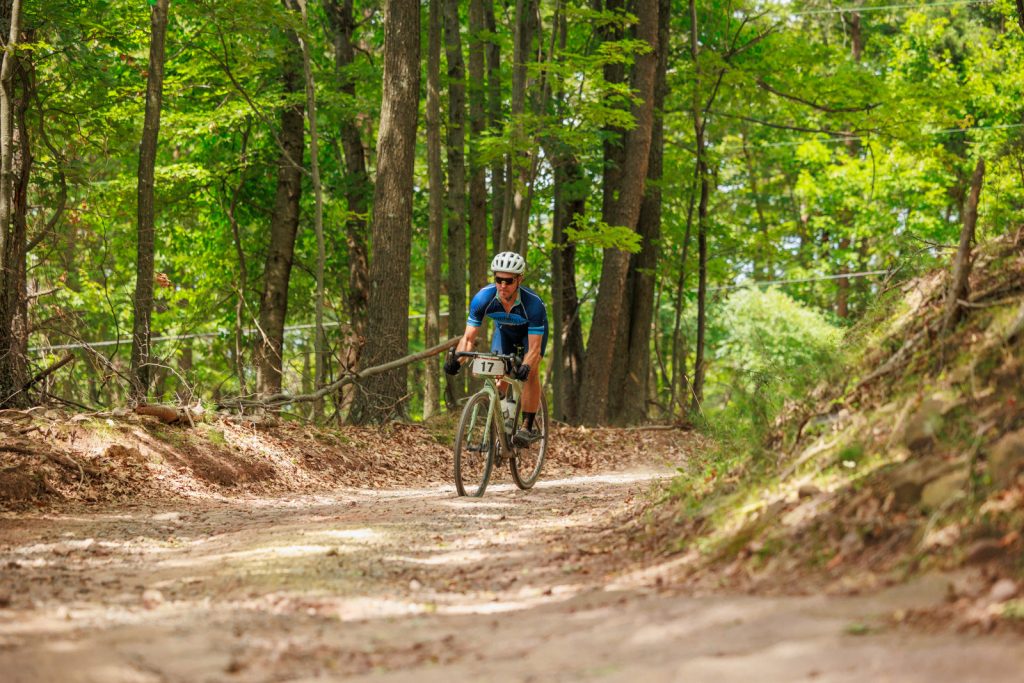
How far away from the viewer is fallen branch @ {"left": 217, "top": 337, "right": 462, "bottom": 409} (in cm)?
1324

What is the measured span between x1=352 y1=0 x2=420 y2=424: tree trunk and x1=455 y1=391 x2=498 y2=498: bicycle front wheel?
4820mm

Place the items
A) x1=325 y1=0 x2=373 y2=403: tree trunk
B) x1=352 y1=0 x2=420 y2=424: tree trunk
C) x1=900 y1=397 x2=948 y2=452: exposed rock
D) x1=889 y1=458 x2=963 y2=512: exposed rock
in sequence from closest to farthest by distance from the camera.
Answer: x1=889 y1=458 x2=963 y2=512: exposed rock → x1=900 y1=397 x2=948 y2=452: exposed rock → x1=352 y1=0 x2=420 y2=424: tree trunk → x1=325 y1=0 x2=373 y2=403: tree trunk

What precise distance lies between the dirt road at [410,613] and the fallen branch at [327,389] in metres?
4.66

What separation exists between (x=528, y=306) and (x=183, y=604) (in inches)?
201

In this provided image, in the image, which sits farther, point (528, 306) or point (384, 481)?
point (384, 481)

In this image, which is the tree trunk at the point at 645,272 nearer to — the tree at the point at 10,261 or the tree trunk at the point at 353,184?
the tree trunk at the point at 353,184

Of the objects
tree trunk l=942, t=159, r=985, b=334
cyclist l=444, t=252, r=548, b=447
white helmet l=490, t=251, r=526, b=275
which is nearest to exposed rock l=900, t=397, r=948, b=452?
tree trunk l=942, t=159, r=985, b=334

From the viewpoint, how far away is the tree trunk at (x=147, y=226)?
13273mm

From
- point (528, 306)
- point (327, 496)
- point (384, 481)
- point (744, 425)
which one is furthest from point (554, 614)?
point (384, 481)

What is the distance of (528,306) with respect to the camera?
32.9 feet

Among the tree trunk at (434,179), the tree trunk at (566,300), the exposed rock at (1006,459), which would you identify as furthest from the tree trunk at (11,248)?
the tree trunk at (566,300)

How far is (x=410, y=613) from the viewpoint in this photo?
5418 millimetres

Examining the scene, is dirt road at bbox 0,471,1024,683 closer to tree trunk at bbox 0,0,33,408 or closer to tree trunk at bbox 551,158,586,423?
tree trunk at bbox 0,0,33,408

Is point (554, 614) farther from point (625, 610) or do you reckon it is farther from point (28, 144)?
point (28, 144)
